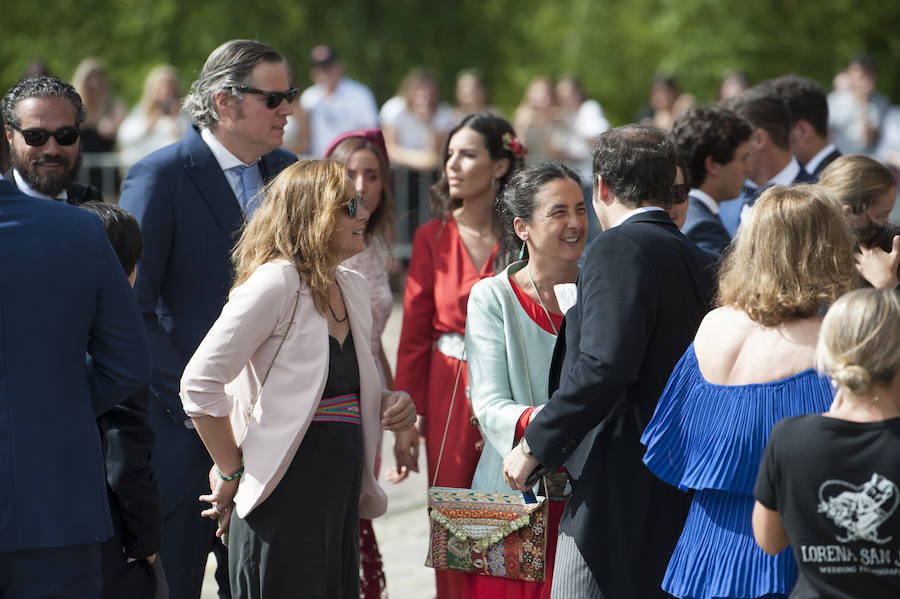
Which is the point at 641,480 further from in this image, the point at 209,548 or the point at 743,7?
the point at 743,7

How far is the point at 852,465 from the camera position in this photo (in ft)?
8.80

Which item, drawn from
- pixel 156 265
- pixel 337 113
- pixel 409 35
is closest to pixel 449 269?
pixel 156 265

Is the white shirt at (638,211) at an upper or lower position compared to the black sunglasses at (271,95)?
lower

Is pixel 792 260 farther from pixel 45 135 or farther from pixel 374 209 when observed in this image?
pixel 45 135

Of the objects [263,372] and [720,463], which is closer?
[720,463]

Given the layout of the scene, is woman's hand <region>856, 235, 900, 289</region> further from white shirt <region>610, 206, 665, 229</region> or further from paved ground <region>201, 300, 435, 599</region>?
paved ground <region>201, 300, 435, 599</region>

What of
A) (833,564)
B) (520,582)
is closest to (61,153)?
(520,582)

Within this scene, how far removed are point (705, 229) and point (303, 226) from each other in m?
2.18

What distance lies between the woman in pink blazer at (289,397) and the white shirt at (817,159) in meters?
3.36

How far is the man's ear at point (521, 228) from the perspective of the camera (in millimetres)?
4203

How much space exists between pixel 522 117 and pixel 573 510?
1038cm

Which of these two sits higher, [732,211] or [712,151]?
[712,151]

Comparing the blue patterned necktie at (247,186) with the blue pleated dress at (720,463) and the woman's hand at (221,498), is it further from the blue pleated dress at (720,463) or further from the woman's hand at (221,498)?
the blue pleated dress at (720,463)

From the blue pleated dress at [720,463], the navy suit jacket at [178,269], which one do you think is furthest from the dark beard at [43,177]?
the blue pleated dress at [720,463]
